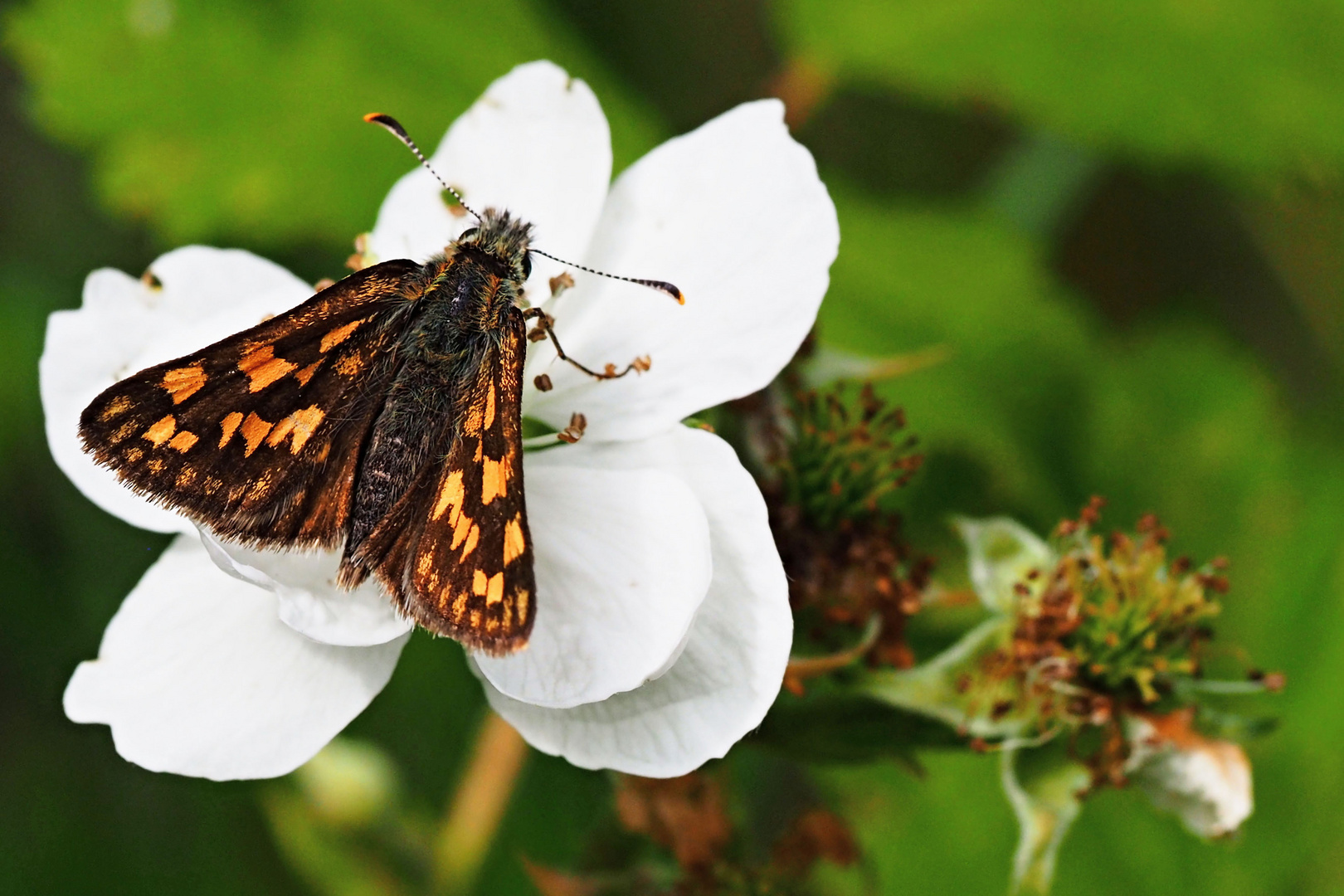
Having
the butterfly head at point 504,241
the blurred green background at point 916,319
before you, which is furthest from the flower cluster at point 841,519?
the blurred green background at point 916,319

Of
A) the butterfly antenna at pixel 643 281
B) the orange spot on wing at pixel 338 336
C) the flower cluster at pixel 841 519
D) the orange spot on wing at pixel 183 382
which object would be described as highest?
the butterfly antenna at pixel 643 281

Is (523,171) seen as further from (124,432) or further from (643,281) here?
(124,432)

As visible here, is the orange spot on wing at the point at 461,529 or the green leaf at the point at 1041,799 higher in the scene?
the orange spot on wing at the point at 461,529

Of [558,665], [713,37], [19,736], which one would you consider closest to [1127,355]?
[713,37]

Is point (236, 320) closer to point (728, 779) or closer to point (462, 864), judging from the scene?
point (728, 779)

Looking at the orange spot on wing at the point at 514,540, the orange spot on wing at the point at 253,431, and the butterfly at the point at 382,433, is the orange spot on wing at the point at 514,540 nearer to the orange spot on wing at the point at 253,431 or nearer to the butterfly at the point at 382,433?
the butterfly at the point at 382,433
